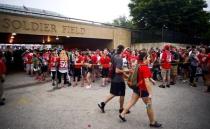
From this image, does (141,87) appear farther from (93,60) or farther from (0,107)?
(93,60)

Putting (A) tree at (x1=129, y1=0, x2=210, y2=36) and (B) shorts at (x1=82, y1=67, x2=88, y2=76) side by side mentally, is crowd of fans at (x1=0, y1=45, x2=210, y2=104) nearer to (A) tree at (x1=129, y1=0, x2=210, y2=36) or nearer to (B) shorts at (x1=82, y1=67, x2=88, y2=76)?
(B) shorts at (x1=82, y1=67, x2=88, y2=76)

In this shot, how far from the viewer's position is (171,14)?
1196 inches

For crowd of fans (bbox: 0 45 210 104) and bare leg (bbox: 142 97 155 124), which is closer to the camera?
bare leg (bbox: 142 97 155 124)

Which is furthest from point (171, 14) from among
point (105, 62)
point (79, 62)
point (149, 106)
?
point (149, 106)

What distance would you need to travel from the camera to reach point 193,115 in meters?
7.09

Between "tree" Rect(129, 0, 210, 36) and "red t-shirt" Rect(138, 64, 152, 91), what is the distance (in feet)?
83.8

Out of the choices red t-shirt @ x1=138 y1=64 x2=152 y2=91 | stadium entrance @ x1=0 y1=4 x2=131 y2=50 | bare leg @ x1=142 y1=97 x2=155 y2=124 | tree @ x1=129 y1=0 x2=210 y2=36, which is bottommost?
bare leg @ x1=142 y1=97 x2=155 y2=124

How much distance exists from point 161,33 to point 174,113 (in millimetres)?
20615

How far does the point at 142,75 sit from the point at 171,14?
87.0 feet

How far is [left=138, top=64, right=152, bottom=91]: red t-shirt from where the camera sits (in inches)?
233

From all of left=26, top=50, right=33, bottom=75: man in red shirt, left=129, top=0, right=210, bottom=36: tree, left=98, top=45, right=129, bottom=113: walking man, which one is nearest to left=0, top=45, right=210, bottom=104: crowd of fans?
left=26, top=50, right=33, bottom=75: man in red shirt

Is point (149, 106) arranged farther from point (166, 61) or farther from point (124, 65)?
point (124, 65)

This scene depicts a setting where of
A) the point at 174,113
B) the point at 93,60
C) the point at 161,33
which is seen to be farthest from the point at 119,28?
the point at 174,113

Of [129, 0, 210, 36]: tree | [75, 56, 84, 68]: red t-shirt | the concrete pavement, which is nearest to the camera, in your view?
the concrete pavement
